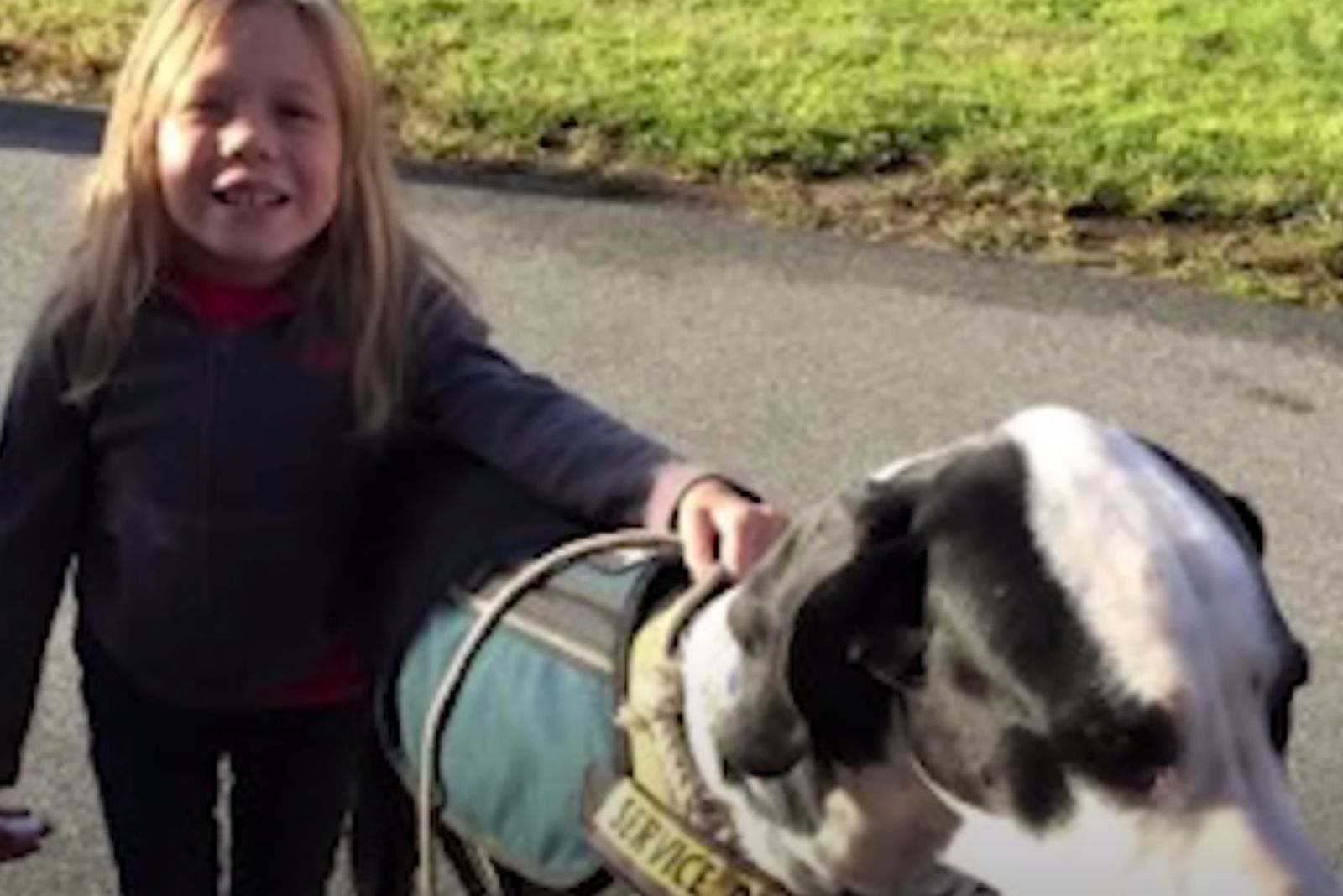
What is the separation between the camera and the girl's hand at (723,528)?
108 inches

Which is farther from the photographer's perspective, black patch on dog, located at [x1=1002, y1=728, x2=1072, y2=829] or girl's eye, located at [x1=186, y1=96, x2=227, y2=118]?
girl's eye, located at [x1=186, y1=96, x2=227, y2=118]

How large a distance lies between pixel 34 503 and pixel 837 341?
345 centimetres

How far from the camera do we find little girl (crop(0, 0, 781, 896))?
3.17m

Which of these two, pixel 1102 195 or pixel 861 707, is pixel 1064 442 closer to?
pixel 861 707

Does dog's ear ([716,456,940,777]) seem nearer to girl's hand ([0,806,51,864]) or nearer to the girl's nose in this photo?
the girl's nose

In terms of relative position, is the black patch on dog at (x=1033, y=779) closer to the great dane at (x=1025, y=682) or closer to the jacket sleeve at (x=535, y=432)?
the great dane at (x=1025, y=682)

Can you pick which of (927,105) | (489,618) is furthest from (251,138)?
(927,105)

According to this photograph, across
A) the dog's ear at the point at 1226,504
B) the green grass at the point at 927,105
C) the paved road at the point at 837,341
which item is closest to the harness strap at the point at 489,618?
the dog's ear at the point at 1226,504

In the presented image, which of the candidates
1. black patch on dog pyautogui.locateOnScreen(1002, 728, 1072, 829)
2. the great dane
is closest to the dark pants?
the great dane

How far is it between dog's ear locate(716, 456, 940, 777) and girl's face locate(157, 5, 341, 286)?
0.94m

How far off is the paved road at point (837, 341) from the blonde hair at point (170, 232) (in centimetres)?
235

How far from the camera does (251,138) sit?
10.3ft

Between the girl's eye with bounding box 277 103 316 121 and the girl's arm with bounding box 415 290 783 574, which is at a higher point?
the girl's eye with bounding box 277 103 316 121

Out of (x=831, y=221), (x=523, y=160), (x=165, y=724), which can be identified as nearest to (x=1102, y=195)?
(x=831, y=221)
